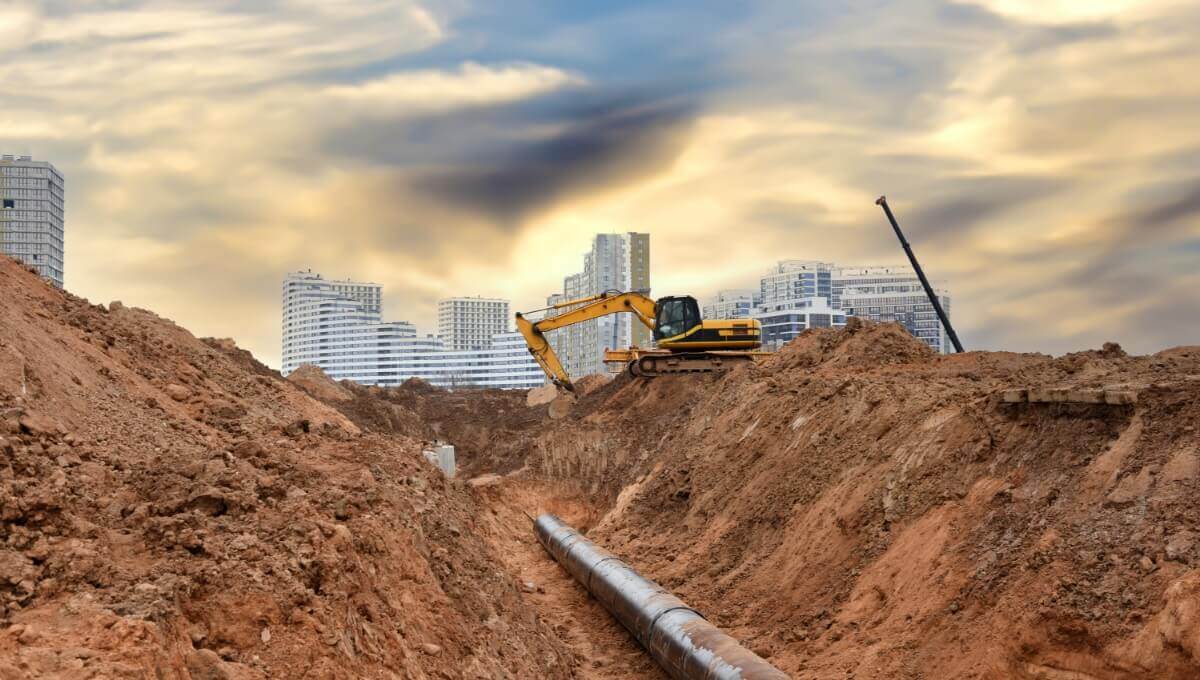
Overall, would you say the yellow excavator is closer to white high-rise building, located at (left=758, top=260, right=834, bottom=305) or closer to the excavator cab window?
the excavator cab window

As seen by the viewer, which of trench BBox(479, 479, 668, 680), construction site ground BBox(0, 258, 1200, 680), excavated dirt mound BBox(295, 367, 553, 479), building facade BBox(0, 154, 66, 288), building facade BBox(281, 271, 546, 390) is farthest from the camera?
building facade BBox(281, 271, 546, 390)

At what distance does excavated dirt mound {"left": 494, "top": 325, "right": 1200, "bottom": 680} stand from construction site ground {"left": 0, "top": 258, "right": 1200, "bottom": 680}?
4cm

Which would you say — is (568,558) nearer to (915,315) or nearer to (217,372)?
(217,372)

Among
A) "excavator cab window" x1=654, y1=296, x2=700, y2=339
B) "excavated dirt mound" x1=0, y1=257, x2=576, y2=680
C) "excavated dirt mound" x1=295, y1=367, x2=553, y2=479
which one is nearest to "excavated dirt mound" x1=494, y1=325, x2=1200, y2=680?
"excavated dirt mound" x1=0, y1=257, x2=576, y2=680

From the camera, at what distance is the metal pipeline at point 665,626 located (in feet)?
33.2

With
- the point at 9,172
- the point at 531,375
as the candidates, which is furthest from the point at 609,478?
the point at 531,375

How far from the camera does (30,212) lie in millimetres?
51469

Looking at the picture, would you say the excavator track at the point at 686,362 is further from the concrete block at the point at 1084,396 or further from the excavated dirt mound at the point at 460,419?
the concrete block at the point at 1084,396

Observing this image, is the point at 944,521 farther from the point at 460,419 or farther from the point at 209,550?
the point at 460,419

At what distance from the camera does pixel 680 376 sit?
110 feet

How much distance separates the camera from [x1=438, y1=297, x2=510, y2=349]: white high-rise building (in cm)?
17075

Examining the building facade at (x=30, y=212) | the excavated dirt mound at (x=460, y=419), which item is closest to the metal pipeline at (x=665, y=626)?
the excavated dirt mound at (x=460, y=419)

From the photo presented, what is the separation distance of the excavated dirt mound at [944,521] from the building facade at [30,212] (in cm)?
4128

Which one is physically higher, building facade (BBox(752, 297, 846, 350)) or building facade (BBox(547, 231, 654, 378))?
building facade (BBox(547, 231, 654, 378))
